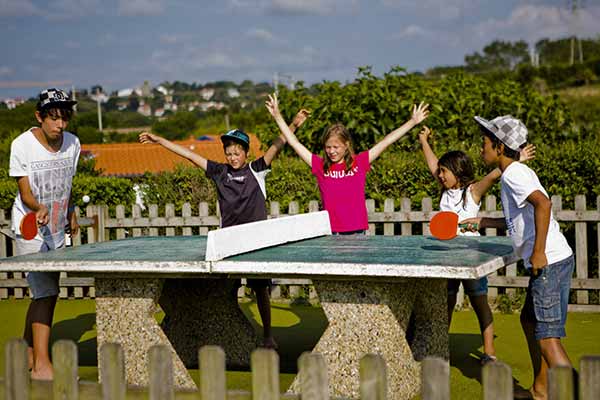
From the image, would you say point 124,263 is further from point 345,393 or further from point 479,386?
point 479,386

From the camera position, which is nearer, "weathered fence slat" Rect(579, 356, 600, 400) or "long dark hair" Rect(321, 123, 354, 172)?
"weathered fence slat" Rect(579, 356, 600, 400)

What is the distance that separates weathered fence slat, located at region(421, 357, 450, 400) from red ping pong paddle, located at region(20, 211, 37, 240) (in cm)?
361

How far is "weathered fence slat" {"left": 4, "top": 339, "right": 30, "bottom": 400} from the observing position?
13.0 feet

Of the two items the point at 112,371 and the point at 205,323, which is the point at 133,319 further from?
the point at 112,371

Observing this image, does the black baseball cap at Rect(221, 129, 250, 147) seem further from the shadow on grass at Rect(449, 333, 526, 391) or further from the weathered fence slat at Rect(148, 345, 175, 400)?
the weathered fence slat at Rect(148, 345, 175, 400)

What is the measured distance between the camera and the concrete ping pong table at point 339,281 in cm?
463

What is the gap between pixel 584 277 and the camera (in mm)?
8516

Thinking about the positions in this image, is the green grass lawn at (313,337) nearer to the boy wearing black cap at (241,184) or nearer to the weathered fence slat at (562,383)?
the boy wearing black cap at (241,184)

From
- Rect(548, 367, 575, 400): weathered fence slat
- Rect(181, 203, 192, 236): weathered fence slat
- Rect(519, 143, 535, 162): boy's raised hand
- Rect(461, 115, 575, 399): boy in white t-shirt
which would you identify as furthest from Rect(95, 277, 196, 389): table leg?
Rect(181, 203, 192, 236): weathered fence slat

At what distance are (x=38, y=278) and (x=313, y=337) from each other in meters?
2.79

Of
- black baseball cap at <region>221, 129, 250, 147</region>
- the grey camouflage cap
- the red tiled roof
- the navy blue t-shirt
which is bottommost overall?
the navy blue t-shirt

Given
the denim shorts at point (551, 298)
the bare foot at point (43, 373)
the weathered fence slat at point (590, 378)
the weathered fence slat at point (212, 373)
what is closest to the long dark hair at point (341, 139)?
the denim shorts at point (551, 298)

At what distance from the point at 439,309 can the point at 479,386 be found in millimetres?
628

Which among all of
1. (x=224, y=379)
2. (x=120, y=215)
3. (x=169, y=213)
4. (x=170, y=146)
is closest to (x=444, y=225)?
(x=224, y=379)
